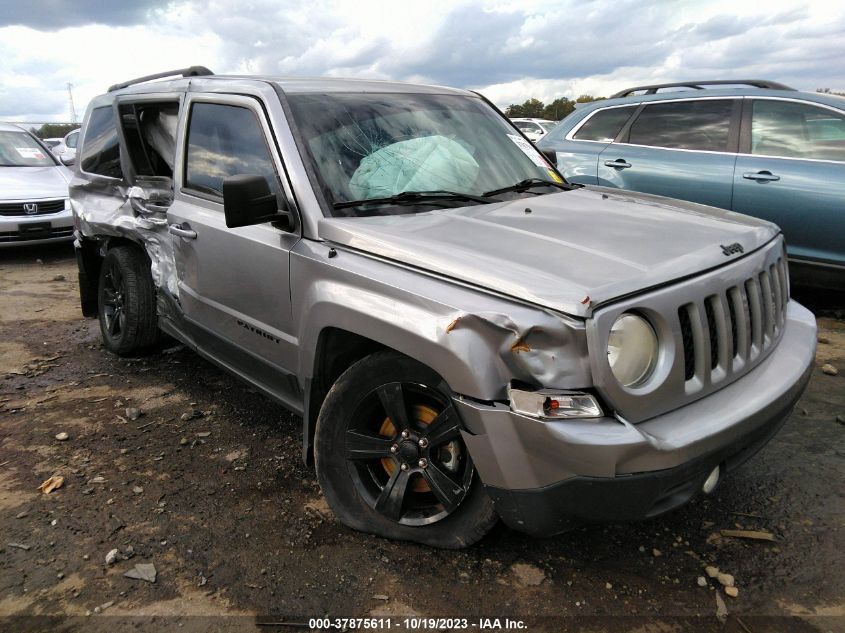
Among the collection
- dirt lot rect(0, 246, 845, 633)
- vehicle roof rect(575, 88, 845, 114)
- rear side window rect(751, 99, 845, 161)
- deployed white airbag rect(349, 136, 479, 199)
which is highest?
vehicle roof rect(575, 88, 845, 114)

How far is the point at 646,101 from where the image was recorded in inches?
243

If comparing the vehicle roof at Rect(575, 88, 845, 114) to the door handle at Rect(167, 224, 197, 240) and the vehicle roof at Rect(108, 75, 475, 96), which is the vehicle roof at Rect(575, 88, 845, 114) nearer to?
Result: the vehicle roof at Rect(108, 75, 475, 96)

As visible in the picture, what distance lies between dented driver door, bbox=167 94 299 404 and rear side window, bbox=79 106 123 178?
1076 millimetres

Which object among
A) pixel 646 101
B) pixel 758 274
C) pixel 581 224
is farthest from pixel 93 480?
pixel 646 101

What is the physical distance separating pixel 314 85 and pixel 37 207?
22.5 feet

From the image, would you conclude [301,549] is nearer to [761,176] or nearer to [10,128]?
[761,176]

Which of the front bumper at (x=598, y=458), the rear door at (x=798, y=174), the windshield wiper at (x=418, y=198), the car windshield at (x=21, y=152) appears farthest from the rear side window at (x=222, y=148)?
the car windshield at (x=21, y=152)

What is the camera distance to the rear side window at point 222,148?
3106mm

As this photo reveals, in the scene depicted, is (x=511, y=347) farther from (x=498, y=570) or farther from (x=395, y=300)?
(x=498, y=570)

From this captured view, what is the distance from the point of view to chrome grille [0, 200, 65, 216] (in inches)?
329

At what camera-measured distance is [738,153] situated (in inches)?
216

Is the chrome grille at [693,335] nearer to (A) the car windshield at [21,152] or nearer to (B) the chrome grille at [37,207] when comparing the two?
(B) the chrome grille at [37,207]

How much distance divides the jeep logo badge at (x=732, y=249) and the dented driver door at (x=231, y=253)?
1.67 m

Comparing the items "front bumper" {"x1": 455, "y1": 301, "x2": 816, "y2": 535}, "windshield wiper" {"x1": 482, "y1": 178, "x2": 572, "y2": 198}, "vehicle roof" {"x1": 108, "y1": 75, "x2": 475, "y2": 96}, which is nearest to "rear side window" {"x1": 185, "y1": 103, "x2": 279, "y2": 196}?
"vehicle roof" {"x1": 108, "y1": 75, "x2": 475, "y2": 96}
